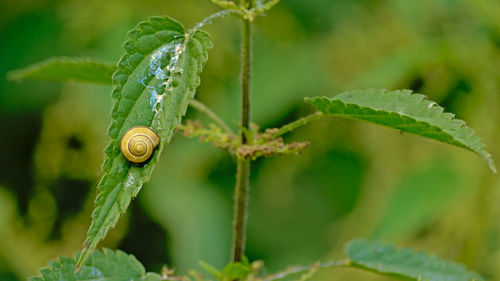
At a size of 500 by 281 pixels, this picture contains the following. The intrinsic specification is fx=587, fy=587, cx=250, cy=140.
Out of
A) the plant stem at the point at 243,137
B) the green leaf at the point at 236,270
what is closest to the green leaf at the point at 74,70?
the plant stem at the point at 243,137

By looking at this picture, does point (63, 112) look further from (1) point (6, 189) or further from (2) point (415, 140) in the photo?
(2) point (415, 140)

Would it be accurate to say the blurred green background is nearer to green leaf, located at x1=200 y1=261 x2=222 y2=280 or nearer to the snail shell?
green leaf, located at x1=200 y1=261 x2=222 y2=280

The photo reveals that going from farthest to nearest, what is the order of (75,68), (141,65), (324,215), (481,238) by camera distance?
(324,215) < (481,238) < (75,68) < (141,65)

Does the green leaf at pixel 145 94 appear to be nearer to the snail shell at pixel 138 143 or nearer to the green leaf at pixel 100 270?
the snail shell at pixel 138 143

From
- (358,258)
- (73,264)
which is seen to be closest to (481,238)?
(358,258)

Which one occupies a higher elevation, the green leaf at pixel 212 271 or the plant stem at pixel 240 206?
the plant stem at pixel 240 206
